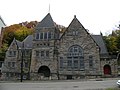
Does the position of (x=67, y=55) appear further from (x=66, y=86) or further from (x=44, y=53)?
(x=66, y=86)

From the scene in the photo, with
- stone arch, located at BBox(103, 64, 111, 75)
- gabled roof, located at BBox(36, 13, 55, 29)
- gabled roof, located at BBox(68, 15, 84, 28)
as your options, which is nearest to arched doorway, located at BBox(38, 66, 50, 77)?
gabled roof, located at BBox(36, 13, 55, 29)

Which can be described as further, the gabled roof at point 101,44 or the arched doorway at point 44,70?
the gabled roof at point 101,44

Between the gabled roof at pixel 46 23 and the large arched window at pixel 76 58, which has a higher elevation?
the gabled roof at pixel 46 23

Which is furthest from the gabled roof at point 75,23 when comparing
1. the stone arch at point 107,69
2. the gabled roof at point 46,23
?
the stone arch at point 107,69

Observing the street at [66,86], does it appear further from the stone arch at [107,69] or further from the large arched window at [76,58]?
the stone arch at [107,69]

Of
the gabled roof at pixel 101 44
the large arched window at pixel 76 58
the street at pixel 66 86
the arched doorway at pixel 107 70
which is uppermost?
the gabled roof at pixel 101 44

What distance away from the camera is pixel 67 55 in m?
48.6

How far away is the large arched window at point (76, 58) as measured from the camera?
157 ft

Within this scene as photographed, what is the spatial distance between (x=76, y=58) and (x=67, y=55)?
1915 millimetres

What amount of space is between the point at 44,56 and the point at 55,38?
14.3ft

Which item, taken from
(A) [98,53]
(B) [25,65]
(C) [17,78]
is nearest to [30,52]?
(B) [25,65]

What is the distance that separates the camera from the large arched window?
48.0 metres

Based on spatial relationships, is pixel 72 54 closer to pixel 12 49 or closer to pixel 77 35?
pixel 77 35

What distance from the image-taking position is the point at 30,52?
176 feet
